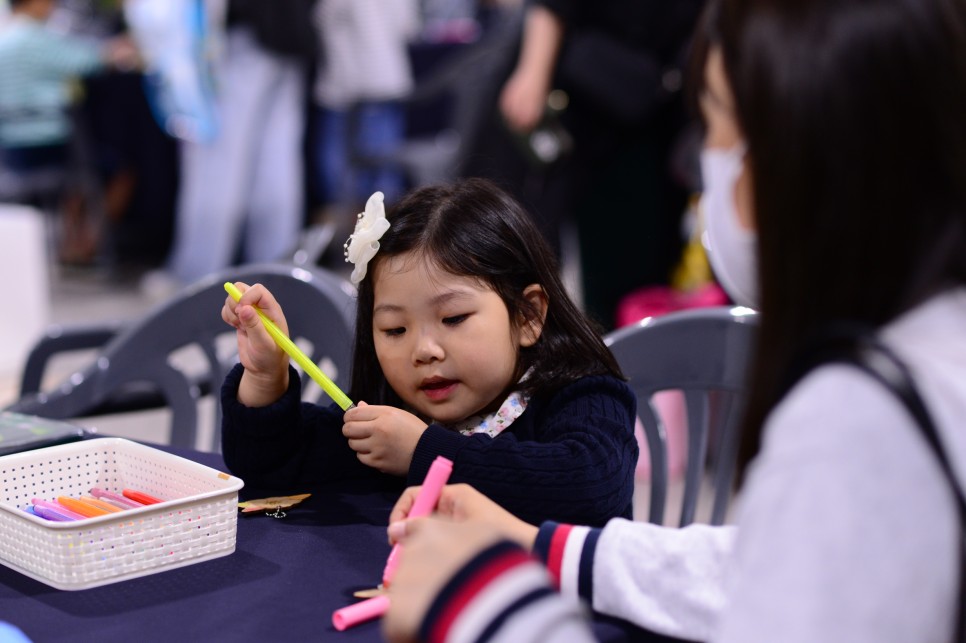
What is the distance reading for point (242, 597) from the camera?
87 cm

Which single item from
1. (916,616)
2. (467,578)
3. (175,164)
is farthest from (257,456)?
(175,164)

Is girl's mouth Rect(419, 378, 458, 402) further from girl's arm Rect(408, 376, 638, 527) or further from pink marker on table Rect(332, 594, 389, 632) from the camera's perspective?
pink marker on table Rect(332, 594, 389, 632)

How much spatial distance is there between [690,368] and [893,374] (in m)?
0.87

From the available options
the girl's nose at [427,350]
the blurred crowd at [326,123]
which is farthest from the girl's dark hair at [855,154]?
the blurred crowd at [326,123]

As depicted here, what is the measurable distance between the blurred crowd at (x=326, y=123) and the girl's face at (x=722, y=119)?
102cm

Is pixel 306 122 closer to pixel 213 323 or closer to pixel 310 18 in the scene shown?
pixel 310 18

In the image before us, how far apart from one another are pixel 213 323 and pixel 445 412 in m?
0.67

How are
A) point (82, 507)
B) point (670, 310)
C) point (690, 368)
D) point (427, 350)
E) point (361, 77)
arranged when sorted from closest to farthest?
point (82, 507), point (427, 350), point (690, 368), point (670, 310), point (361, 77)

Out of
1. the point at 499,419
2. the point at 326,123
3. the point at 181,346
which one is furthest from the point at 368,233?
the point at 326,123

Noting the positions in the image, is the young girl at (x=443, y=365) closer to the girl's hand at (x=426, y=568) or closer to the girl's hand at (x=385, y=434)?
the girl's hand at (x=385, y=434)

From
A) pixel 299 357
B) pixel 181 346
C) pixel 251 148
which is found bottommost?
pixel 251 148

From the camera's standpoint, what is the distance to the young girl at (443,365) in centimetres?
107

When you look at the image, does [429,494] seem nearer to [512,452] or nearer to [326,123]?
[512,452]

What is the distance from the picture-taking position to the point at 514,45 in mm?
2936
